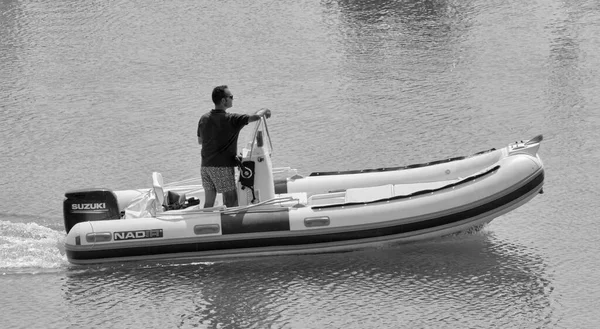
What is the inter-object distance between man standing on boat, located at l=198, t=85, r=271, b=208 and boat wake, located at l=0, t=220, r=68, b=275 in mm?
1417

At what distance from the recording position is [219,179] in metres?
9.61

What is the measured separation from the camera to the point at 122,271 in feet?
30.9

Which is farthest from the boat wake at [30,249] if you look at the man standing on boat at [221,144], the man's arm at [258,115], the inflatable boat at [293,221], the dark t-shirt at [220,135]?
the man's arm at [258,115]

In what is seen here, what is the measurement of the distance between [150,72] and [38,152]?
3259 millimetres

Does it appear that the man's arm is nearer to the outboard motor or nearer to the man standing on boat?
the man standing on boat

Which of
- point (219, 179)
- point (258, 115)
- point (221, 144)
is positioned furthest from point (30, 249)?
point (258, 115)

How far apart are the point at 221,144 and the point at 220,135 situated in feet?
0.27

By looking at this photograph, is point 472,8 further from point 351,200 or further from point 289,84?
point 351,200

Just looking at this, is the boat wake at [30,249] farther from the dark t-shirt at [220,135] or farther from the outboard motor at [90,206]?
the dark t-shirt at [220,135]

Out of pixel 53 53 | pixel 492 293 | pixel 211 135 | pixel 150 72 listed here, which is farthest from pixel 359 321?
pixel 53 53

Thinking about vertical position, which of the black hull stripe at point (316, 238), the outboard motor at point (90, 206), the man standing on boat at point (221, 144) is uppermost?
the man standing on boat at point (221, 144)

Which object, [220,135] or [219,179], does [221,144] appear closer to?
[220,135]

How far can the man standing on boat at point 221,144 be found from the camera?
9.42 meters

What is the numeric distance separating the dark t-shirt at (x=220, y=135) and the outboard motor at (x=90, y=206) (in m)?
0.89
